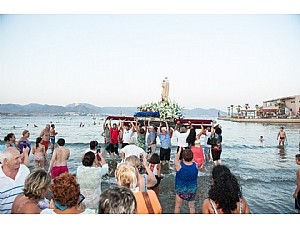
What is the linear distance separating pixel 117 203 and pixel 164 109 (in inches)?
267

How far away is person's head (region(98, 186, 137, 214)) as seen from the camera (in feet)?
5.92

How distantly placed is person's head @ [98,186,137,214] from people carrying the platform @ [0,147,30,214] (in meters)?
1.13

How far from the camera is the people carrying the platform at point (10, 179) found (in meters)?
2.52

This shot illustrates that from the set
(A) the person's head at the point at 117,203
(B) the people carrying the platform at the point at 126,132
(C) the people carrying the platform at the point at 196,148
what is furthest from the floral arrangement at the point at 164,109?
(A) the person's head at the point at 117,203

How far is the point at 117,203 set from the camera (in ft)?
5.91

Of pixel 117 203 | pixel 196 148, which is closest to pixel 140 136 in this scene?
pixel 196 148

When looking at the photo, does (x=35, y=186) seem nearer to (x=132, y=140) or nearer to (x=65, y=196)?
(x=65, y=196)

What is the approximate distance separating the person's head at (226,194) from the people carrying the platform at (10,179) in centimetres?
174

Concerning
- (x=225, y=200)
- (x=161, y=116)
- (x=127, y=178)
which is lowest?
(x=225, y=200)

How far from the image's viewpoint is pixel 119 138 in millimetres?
8781

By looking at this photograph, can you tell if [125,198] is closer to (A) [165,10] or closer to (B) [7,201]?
(B) [7,201]

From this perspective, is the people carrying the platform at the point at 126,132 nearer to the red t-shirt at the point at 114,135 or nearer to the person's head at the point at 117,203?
the red t-shirt at the point at 114,135
